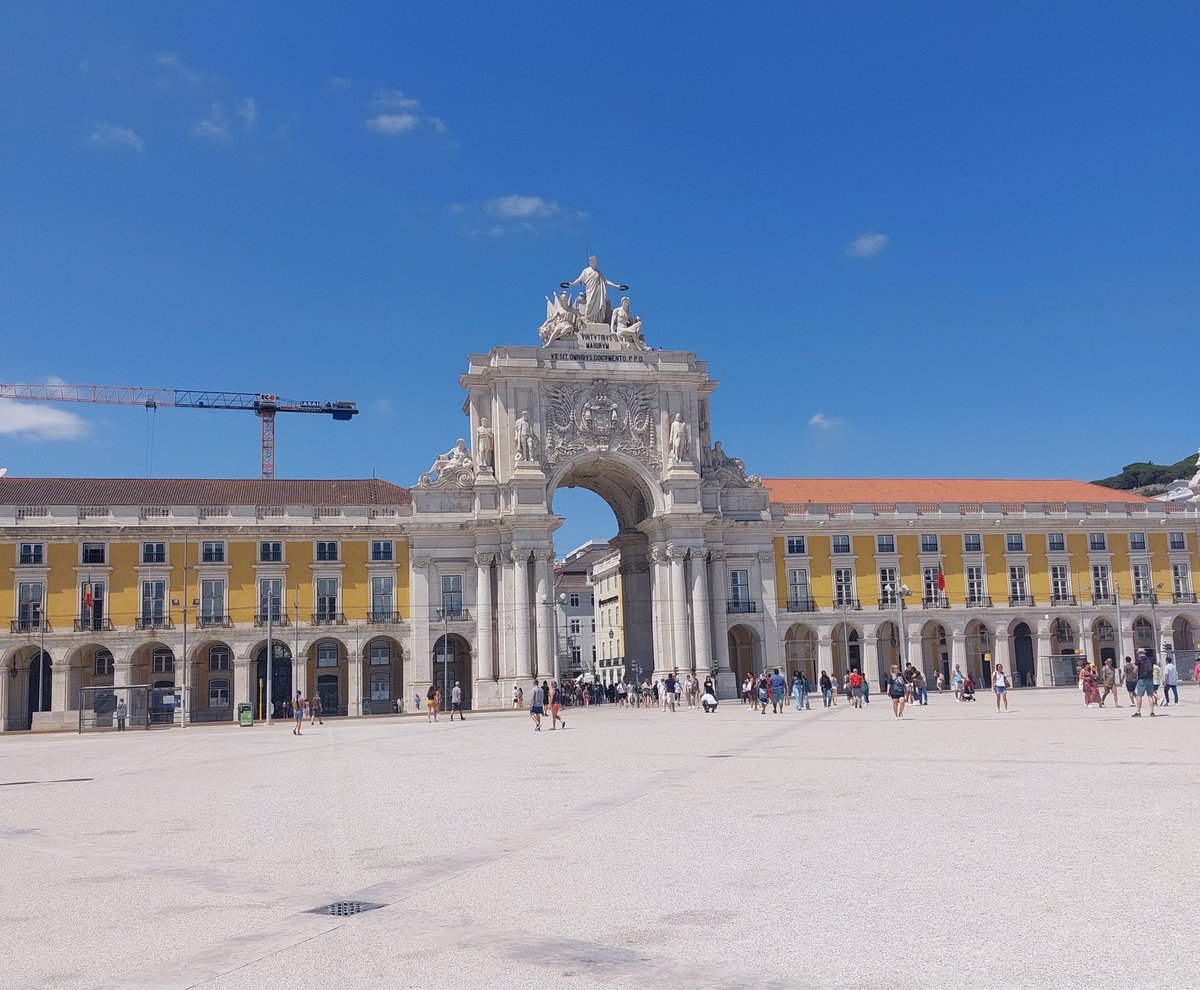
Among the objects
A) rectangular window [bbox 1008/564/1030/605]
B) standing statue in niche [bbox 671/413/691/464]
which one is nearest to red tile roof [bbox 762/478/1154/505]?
rectangular window [bbox 1008/564/1030/605]

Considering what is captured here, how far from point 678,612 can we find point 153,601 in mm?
30064

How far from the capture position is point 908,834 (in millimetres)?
13461

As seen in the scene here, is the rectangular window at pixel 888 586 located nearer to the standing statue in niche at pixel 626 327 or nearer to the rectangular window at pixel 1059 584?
the rectangular window at pixel 1059 584

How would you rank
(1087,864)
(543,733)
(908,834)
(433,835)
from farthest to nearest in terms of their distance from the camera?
(543,733)
(433,835)
(908,834)
(1087,864)

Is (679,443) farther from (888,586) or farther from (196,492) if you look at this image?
(196,492)

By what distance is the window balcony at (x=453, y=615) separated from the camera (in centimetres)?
6606

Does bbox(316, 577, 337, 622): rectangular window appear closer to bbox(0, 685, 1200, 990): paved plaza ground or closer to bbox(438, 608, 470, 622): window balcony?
bbox(438, 608, 470, 622): window balcony

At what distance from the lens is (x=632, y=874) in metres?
11.8

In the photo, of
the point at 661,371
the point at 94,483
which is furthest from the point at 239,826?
the point at 94,483

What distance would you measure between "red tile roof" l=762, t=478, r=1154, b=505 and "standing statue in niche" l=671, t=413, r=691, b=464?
38.3 ft

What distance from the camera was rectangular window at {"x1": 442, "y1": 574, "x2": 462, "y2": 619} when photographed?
66375 millimetres

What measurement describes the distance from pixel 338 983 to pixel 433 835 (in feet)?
22.3

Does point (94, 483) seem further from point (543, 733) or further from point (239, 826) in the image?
point (239, 826)

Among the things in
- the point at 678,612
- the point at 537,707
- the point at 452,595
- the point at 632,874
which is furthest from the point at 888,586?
the point at 632,874
